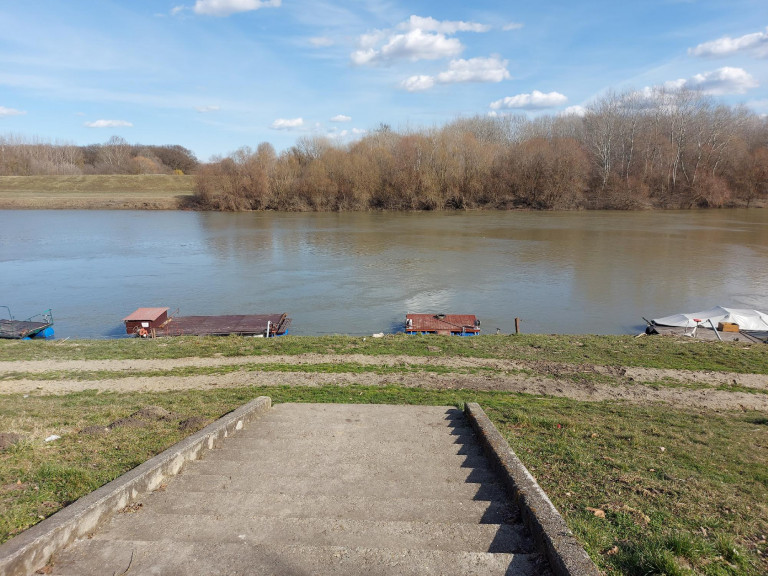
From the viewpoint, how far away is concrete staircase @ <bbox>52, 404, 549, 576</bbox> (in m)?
3.41

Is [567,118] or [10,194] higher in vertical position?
[567,118]

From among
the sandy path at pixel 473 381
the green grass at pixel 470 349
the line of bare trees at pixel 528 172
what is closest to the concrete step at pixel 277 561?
the sandy path at pixel 473 381

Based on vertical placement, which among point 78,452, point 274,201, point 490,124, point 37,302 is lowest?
point 37,302

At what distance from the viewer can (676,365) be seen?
1277cm

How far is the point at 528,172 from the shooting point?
76.0 m

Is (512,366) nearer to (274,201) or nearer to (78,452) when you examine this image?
(78,452)

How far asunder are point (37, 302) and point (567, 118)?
325 feet

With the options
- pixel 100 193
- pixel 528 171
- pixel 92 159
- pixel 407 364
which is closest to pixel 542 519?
pixel 407 364

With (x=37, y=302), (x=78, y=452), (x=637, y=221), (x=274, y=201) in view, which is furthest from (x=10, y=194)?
(x=78, y=452)

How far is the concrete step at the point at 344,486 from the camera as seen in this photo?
4617 mm

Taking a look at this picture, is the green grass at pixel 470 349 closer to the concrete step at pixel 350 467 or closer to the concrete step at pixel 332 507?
the concrete step at pixel 350 467

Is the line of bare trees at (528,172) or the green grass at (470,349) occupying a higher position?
the line of bare trees at (528,172)

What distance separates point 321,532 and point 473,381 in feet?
26.4

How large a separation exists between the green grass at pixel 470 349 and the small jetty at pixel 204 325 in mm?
2316
